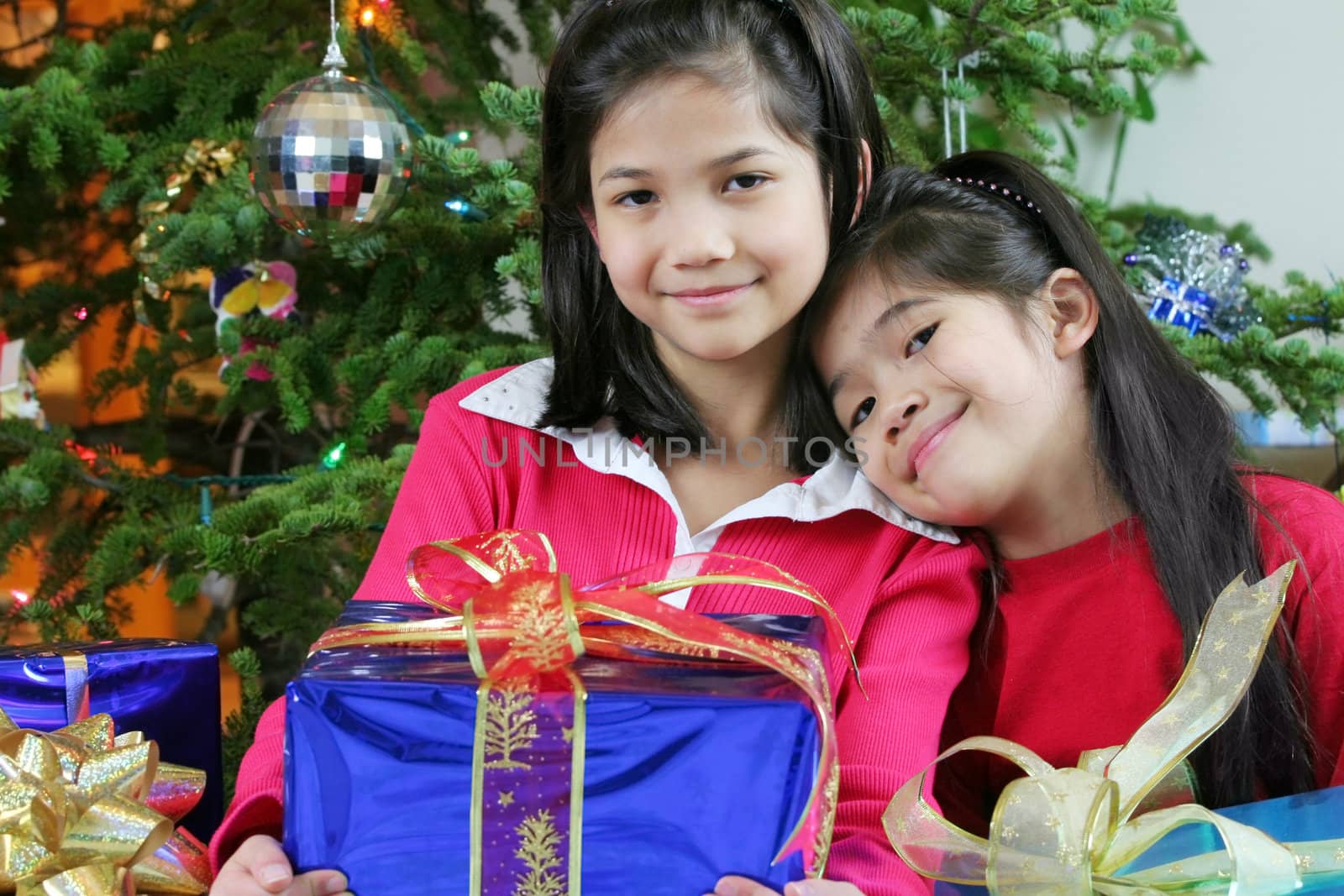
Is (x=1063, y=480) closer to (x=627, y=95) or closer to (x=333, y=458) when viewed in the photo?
(x=627, y=95)

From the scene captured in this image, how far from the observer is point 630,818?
650 millimetres

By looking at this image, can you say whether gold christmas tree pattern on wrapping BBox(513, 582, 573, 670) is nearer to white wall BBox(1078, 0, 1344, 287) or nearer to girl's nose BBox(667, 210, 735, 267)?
girl's nose BBox(667, 210, 735, 267)

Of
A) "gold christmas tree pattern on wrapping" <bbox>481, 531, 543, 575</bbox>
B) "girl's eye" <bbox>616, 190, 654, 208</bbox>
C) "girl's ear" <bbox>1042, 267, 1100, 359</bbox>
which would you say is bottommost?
"gold christmas tree pattern on wrapping" <bbox>481, 531, 543, 575</bbox>

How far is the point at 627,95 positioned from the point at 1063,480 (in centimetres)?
43

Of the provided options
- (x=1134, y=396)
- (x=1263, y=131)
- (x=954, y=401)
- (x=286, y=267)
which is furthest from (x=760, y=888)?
(x=1263, y=131)

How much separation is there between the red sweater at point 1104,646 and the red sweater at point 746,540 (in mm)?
45

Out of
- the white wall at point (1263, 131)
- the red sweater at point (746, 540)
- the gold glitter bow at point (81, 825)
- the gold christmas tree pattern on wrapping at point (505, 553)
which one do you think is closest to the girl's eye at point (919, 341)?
the red sweater at point (746, 540)

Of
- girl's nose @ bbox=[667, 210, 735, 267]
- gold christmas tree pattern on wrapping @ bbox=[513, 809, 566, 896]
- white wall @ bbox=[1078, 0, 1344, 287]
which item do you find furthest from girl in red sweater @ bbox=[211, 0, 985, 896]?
white wall @ bbox=[1078, 0, 1344, 287]

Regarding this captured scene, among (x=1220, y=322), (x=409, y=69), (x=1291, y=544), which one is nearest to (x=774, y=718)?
(x=1291, y=544)

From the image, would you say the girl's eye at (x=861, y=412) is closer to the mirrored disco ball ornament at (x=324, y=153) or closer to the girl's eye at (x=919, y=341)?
the girl's eye at (x=919, y=341)

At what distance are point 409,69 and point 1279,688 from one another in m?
1.08

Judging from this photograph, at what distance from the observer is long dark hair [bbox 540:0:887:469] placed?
3.05 ft

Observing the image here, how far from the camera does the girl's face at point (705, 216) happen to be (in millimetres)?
900

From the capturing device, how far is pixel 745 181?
917mm
